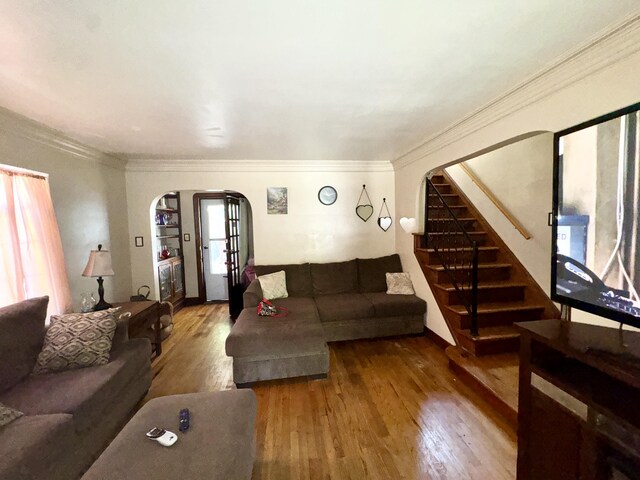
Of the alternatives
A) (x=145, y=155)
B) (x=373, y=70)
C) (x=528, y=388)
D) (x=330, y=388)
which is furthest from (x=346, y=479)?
(x=145, y=155)

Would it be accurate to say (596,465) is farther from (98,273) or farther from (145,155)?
(145,155)

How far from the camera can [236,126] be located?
8.30ft

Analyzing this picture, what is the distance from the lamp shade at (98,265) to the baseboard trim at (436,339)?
12.0 feet

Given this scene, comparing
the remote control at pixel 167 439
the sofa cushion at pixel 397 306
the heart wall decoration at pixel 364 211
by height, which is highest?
the heart wall decoration at pixel 364 211

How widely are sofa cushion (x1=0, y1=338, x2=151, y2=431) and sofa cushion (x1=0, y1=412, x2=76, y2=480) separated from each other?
3.7 inches

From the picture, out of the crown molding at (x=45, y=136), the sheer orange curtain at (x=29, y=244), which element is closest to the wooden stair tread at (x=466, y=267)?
the sheer orange curtain at (x=29, y=244)

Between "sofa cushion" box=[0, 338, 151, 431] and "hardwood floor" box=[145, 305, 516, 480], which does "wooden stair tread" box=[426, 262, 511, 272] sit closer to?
"hardwood floor" box=[145, 305, 516, 480]

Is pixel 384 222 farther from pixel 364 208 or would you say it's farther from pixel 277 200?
pixel 277 200

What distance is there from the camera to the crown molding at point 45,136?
2.12 m

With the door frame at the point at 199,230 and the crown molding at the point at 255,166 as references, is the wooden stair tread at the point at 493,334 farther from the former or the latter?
the door frame at the point at 199,230

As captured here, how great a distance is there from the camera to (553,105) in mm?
1709

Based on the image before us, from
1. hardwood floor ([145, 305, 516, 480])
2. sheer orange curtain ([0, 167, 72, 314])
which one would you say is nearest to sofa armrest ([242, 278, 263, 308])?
hardwood floor ([145, 305, 516, 480])

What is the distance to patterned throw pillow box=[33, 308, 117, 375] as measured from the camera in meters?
1.90

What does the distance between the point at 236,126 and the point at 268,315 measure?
1.97m
